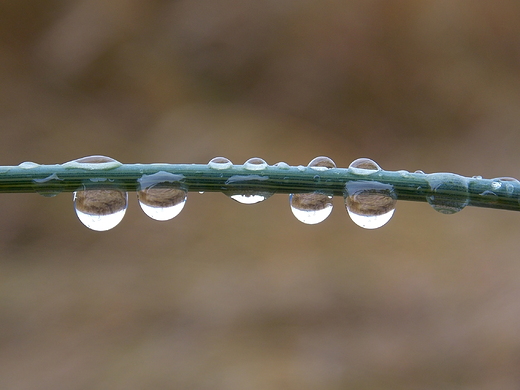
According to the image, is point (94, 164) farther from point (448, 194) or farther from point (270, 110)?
point (270, 110)

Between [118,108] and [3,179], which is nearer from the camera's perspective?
[3,179]

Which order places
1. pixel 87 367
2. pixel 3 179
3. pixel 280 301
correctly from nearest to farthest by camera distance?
pixel 3 179 → pixel 87 367 → pixel 280 301

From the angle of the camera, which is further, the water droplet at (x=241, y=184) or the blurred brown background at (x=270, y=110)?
the blurred brown background at (x=270, y=110)

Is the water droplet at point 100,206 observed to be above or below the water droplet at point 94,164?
below

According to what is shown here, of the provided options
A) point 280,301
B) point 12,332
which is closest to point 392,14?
point 280,301

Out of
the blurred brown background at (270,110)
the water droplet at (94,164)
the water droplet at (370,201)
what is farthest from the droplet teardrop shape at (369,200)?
the blurred brown background at (270,110)

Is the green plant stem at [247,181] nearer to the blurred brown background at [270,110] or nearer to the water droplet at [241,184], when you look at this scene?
the water droplet at [241,184]

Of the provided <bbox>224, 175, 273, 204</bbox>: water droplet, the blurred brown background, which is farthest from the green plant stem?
the blurred brown background

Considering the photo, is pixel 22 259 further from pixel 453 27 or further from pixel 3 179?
pixel 453 27
